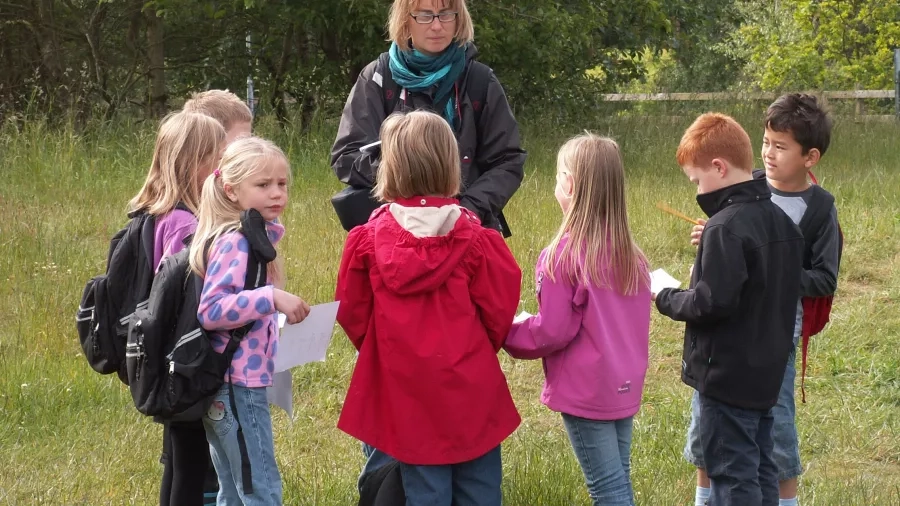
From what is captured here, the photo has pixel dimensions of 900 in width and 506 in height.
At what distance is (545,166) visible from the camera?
11.4m

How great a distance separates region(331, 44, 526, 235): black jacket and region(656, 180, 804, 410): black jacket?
→ 2.52 feet

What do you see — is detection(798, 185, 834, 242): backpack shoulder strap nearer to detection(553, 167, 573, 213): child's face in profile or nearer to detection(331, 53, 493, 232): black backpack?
detection(553, 167, 573, 213): child's face in profile

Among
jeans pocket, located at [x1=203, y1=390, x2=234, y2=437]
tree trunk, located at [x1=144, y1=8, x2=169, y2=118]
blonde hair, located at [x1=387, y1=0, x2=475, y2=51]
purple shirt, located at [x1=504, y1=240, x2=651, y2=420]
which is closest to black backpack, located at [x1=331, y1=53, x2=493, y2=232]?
blonde hair, located at [x1=387, y1=0, x2=475, y2=51]

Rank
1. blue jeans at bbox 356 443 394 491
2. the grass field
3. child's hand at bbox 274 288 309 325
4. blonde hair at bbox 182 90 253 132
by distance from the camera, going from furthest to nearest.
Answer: the grass field < blonde hair at bbox 182 90 253 132 < blue jeans at bbox 356 443 394 491 < child's hand at bbox 274 288 309 325

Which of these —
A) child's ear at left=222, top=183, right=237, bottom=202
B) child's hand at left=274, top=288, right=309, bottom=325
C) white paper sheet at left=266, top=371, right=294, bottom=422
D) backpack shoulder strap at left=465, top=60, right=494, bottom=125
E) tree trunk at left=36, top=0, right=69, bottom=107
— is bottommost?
tree trunk at left=36, top=0, right=69, bottom=107

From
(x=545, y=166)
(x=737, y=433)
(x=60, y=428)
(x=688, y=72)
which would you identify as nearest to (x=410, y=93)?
(x=737, y=433)

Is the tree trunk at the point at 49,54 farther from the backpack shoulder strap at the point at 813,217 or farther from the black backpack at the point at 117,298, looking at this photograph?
the backpack shoulder strap at the point at 813,217

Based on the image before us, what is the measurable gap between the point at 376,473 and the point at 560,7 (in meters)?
11.4

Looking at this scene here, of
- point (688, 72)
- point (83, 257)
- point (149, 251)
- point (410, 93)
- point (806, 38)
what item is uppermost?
point (410, 93)

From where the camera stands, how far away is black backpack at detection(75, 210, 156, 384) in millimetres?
3387

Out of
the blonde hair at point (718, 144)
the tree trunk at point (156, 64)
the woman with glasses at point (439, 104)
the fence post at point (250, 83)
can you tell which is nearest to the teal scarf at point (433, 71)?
the woman with glasses at point (439, 104)

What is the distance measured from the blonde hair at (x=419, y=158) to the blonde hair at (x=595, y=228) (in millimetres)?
408

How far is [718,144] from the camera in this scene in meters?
3.43

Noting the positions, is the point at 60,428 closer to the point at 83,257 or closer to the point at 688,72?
the point at 83,257
